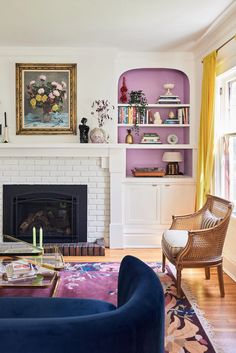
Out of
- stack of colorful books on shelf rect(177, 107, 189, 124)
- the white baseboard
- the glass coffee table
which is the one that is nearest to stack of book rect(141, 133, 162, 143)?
stack of colorful books on shelf rect(177, 107, 189, 124)

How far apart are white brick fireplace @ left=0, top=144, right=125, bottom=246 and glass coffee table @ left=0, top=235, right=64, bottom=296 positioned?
1.63 meters

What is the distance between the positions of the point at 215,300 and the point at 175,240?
63cm

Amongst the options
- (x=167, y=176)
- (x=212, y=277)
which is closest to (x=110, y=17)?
(x=167, y=176)

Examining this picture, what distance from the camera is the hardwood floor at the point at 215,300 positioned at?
2.68m

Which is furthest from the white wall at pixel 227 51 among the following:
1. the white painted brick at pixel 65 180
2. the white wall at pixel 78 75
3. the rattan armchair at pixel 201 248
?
the white painted brick at pixel 65 180

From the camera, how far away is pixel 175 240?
3.58 m

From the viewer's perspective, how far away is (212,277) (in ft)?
13.0

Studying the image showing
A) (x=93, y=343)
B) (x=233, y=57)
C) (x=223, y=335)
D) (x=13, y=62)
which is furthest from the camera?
(x=13, y=62)

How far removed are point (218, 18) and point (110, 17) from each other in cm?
112

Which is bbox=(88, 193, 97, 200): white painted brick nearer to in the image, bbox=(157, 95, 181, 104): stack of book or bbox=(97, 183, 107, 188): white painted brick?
bbox=(97, 183, 107, 188): white painted brick

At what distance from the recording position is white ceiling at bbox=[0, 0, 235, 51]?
3.57m

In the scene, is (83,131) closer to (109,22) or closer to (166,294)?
(109,22)

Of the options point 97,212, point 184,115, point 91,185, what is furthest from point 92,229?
point 184,115

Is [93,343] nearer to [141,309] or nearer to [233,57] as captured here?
[141,309]
